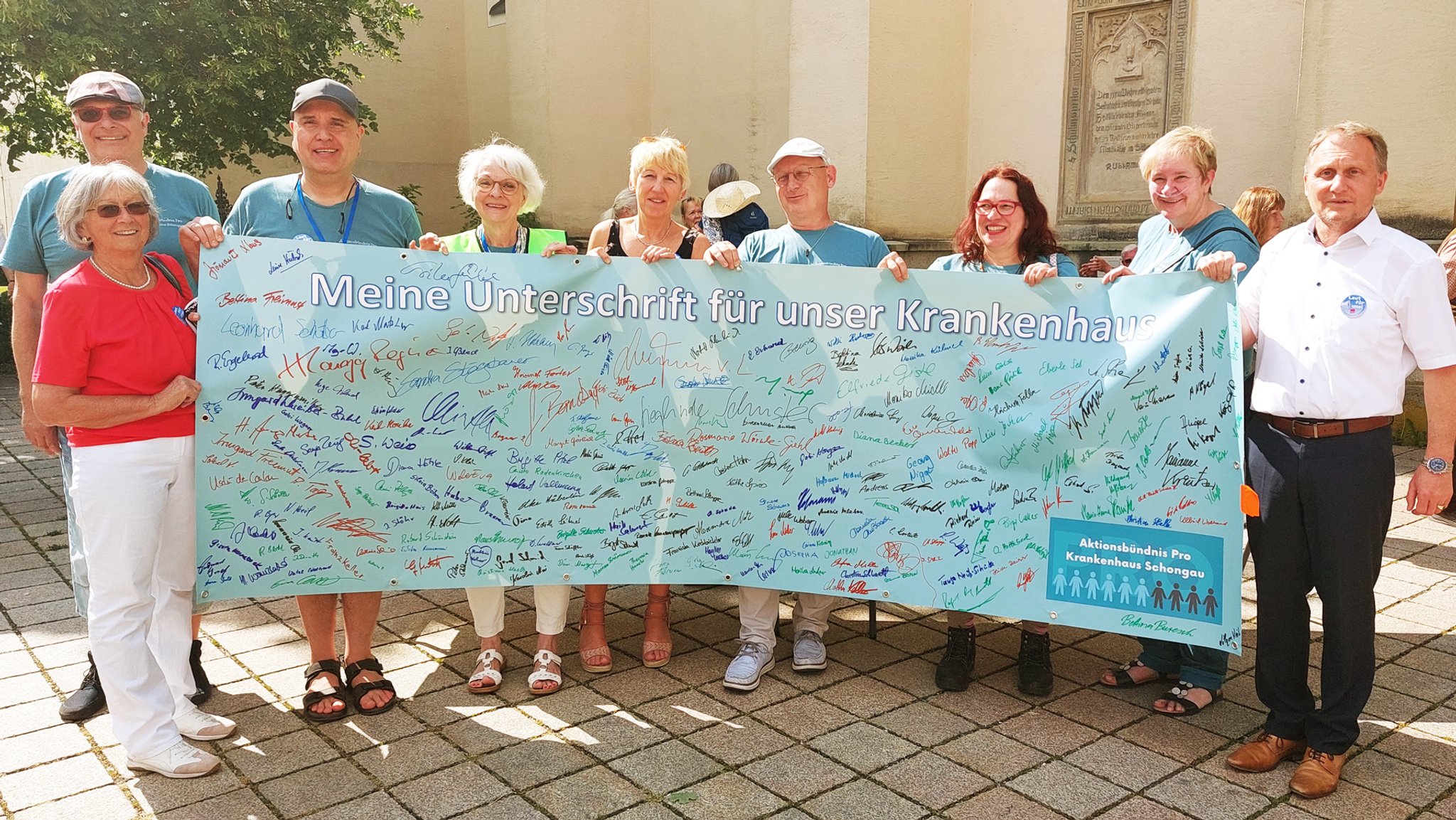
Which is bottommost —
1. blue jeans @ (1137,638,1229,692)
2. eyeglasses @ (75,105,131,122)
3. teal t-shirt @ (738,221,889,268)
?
blue jeans @ (1137,638,1229,692)

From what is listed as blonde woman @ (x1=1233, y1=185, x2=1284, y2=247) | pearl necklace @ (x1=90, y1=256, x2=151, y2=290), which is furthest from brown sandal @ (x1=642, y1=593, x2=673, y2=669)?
blonde woman @ (x1=1233, y1=185, x2=1284, y2=247)

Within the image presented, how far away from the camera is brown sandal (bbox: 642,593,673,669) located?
13.8 ft

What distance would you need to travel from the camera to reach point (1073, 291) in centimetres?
372

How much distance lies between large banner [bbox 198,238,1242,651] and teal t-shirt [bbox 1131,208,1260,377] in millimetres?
130

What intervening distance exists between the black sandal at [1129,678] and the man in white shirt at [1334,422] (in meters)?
0.62

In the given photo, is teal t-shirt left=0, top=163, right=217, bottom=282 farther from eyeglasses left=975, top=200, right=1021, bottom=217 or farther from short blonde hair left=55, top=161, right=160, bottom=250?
eyeglasses left=975, top=200, right=1021, bottom=217

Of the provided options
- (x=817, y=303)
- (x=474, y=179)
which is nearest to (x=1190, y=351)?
(x=817, y=303)

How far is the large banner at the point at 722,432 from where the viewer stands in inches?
141

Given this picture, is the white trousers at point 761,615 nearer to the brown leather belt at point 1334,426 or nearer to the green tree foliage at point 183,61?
the brown leather belt at point 1334,426

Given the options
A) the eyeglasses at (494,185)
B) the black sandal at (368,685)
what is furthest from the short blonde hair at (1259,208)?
the black sandal at (368,685)

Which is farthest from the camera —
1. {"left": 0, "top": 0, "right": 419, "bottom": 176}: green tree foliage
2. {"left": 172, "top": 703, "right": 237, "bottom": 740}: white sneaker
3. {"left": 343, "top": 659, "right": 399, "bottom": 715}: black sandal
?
{"left": 0, "top": 0, "right": 419, "bottom": 176}: green tree foliage

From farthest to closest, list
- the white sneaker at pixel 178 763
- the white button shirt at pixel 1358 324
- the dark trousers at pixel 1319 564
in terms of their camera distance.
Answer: the white sneaker at pixel 178 763, the dark trousers at pixel 1319 564, the white button shirt at pixel 1358 324

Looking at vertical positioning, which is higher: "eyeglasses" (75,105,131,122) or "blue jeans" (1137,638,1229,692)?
"eyeglasses" (75,105,131,122)

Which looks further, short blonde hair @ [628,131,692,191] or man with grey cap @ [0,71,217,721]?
short blonde hair @ [628,131,692,191]
